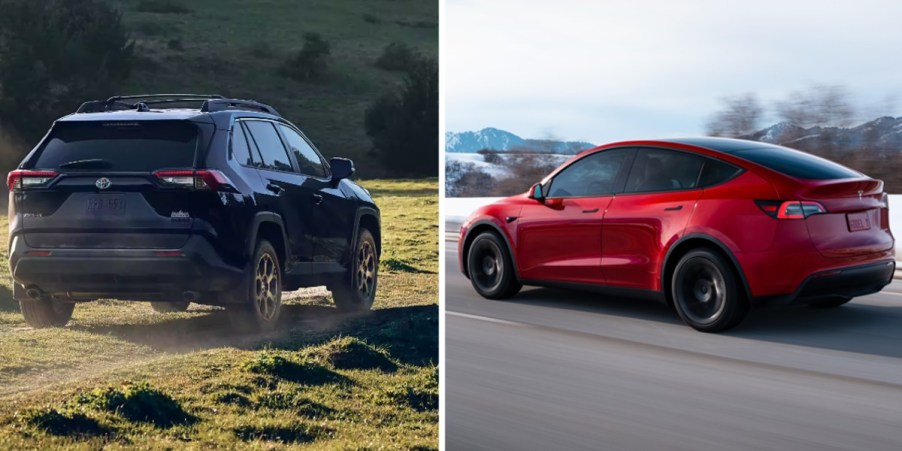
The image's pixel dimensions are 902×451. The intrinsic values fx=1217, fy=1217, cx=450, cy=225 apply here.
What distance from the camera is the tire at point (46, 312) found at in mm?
6576

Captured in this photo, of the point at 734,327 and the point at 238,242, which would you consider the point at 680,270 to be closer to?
the point at 734,327

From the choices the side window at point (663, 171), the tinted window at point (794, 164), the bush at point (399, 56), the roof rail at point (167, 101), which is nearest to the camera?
the roof rail at point (167, 101)

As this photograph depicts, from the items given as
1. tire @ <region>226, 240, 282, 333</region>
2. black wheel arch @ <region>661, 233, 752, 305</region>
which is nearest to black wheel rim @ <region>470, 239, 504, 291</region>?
black wheel arch @ <region>661, 233, 752, 305</region>

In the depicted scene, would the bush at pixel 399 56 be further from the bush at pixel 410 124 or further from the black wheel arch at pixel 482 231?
the black wheel arch at pixel 482 231

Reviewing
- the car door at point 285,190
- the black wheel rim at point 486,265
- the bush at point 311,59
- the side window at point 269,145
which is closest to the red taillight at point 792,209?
the black wheel rim at point 486,265

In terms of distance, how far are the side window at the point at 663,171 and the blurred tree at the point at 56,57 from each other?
4188 millimetres

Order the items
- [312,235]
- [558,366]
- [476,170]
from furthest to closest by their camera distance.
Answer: [476,170], [558,366], [312,235]

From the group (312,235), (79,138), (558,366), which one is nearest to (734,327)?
(558,366)

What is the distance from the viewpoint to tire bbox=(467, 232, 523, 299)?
10.7 metres

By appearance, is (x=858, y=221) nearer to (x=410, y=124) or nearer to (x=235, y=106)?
(x=410, y=124)

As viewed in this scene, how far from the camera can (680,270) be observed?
894 centimetres

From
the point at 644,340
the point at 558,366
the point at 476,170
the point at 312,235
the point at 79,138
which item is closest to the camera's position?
the point at 79,138

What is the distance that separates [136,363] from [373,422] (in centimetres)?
149

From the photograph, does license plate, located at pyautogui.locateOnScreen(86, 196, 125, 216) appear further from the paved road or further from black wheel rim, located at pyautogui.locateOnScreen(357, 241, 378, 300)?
the paved road
